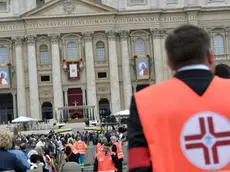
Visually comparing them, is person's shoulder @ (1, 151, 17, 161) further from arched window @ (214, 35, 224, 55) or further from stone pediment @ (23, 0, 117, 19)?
arched window @ (214, 35, 224, 55)

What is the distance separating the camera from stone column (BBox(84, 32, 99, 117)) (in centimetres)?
6034

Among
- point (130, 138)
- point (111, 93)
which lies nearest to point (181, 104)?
point (130, 138)

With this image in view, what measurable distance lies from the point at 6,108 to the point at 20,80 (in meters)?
3.96

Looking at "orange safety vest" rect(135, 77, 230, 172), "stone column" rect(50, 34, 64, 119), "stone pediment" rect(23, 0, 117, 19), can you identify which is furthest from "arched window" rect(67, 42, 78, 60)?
"orange safety vest" rect(135, 77, 230, 172)

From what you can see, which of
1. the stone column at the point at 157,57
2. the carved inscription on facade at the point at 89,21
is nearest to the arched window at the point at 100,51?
the carved inscription on facade at the point at 89,21

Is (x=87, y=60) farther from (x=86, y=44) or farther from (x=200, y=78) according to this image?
(x=200, y=78)

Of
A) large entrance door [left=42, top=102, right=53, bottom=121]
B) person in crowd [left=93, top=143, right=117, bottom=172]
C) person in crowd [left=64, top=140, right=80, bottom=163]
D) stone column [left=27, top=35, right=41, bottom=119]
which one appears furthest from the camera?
large entrance door [left=42, top=102, right=53, bottom=121]

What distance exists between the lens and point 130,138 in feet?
11.4

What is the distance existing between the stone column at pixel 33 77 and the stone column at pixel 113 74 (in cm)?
779

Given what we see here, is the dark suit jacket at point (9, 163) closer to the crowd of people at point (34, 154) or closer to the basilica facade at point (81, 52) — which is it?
the crowd of people at point (34, 154)

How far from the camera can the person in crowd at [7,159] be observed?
6827 millimetres

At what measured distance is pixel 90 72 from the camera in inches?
2389

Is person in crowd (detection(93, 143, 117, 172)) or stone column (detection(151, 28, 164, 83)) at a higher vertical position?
stone column (detection(151, 28, 164, 83))

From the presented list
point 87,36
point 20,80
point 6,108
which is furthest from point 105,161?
point 6,108
